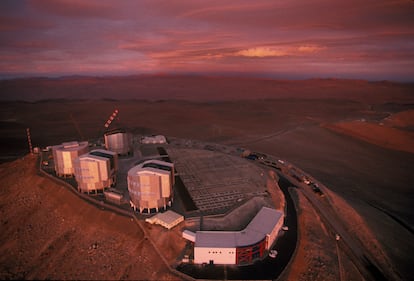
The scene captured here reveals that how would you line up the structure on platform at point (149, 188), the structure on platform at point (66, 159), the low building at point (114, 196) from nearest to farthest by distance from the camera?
the structure on platform at point (149, 188) → the low building at point (114, 196) → the structure on platform at point (66, 159)

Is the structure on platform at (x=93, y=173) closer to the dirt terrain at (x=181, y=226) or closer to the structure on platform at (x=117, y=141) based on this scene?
the dirt terrain at (x=181, y=226)

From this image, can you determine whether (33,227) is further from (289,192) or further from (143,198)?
(289,192)

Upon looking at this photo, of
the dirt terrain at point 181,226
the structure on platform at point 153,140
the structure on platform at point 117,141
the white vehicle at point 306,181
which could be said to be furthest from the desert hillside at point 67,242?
the white vehicle at point 306,181

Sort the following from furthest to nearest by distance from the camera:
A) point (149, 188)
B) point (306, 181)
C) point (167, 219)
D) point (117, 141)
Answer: point (117, 141) < point (306, 181) < point (149, 188) < point (167, 219)

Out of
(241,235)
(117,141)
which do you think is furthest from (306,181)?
(117,141)

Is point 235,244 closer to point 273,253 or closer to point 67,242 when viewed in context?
point 273,253

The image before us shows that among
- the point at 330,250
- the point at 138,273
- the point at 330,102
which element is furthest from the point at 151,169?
the point at 330,102
